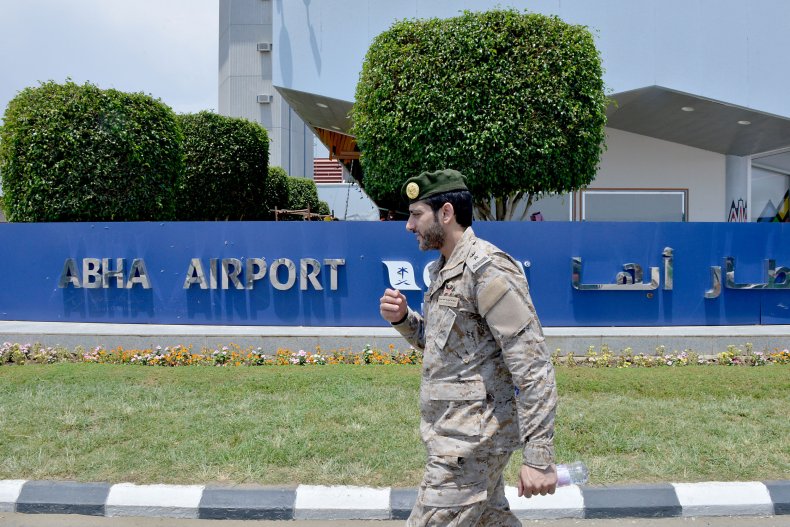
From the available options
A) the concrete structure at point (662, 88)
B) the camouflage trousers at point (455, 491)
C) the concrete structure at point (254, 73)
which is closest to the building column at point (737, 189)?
the concrete structure at point (662, 88)

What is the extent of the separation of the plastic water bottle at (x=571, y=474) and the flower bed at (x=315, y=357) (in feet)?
17.3

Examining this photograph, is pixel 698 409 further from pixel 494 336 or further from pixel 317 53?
pixel 317 53

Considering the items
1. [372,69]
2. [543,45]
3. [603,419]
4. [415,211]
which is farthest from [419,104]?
[415,211]

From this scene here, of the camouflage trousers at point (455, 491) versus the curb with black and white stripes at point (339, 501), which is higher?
the camouflage trousers at point (455, 491)

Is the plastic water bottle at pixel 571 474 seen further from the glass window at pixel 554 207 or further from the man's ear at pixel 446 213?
the glass window at pixel 554 207

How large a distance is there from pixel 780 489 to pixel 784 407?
1.84 metres

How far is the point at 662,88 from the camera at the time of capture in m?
13.3

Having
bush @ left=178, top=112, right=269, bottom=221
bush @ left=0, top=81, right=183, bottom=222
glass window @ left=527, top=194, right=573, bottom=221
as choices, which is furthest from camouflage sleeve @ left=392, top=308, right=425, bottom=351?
glass window @ left=527, top=194, right=573, bottom=221

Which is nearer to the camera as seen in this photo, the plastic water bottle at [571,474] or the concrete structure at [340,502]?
the plastic water bottle at [571,474]

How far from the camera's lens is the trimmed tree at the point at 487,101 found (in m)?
9.33

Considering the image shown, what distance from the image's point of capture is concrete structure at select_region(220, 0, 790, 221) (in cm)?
1322

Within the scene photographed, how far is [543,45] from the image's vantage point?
9578 millimetres

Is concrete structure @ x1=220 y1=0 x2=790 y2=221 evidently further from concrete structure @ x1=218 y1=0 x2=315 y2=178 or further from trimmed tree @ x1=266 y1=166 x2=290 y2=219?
concrete structure @ x1=218 y1=0 x2=315 y2=178

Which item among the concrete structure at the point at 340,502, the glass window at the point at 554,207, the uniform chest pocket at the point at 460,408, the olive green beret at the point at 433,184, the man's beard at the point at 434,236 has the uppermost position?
the glass window at the point at 554,207
